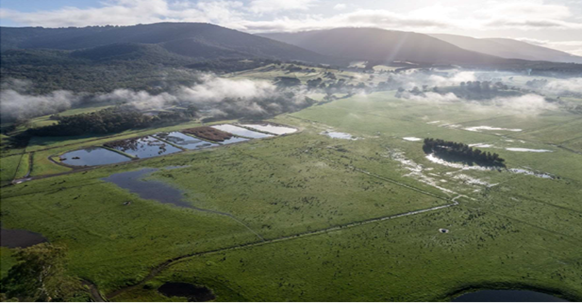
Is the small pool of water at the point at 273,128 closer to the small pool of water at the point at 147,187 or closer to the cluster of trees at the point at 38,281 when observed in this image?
the small pool of water at the point at 147,187

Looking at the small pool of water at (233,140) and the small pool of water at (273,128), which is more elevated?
the small pool of water at (273,128)

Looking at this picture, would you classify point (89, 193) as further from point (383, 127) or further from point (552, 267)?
point (383, 127)

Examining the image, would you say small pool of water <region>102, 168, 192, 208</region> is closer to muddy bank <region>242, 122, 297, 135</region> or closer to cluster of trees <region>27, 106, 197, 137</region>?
cluster of trees <region>27, 106, 197, 137</region>

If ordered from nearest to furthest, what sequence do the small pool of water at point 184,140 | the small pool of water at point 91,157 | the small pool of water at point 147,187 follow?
the small pool of water at point 147,187 → the small pool of water at point 91,157 → the small pool of water at point 184,140

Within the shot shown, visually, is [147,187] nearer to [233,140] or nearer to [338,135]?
[233,140]

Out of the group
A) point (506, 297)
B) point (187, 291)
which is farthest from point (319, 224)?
point (506, 297)

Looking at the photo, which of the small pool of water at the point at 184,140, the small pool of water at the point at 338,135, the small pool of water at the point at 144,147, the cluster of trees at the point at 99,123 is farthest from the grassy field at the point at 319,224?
the small pool of water at the point at 338,135

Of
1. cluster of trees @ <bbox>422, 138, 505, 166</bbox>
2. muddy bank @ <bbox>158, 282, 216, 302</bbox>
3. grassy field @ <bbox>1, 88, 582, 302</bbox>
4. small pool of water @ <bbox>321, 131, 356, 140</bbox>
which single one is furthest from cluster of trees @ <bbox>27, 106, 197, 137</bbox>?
cluster of trees @ <bbox>422, 138, 505, 166</bbox>
